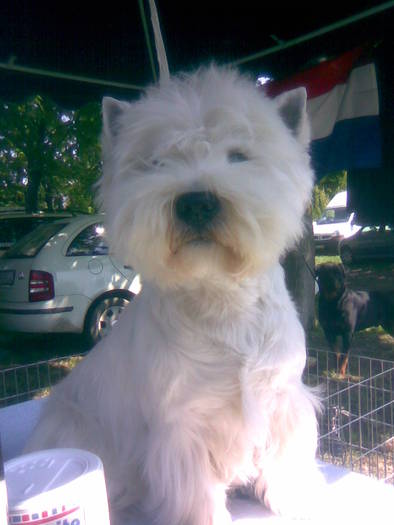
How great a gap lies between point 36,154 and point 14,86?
6155 millimetres

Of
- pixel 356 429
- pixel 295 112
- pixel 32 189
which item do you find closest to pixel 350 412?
pixel 356 429

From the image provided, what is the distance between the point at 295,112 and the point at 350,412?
2.36 meters

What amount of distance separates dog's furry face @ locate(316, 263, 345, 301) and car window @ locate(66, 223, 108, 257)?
8.52 ft

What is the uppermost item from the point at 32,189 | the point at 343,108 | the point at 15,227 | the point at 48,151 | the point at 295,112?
the point at 48,151

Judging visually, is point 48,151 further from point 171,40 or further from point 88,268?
point 171,40

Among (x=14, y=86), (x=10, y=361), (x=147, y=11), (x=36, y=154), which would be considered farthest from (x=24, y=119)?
(x=147, y=11)

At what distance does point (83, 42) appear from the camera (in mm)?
2771

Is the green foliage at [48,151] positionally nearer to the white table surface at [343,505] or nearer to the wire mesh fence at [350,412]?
the wire mesh fence at [350,412]

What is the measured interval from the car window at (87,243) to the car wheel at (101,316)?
62 centimetres

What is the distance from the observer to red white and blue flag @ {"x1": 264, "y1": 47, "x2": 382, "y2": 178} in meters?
3.14

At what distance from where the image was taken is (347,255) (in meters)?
16.4

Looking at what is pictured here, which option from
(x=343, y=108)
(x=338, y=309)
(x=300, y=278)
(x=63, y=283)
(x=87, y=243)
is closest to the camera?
(x=343, y=108)

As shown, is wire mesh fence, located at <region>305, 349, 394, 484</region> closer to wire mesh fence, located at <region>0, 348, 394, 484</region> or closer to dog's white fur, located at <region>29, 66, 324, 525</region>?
wire mesh fence, located at <region>0, 348, 394, 484</region>

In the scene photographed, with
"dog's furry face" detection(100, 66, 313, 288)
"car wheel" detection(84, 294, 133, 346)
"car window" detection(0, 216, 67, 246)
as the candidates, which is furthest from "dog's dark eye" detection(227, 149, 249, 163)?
"car window" detection(0, 216, 67, 246)
